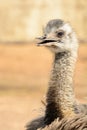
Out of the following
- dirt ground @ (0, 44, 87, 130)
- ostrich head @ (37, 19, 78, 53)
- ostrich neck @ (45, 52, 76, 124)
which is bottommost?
dirt ground @ (0, 44, 87, 130)

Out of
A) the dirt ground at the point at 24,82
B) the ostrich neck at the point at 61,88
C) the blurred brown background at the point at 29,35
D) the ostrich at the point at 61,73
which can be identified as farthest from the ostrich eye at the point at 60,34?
the blurred brown background at the point at 29,35

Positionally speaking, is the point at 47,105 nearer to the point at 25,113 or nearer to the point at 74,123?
the point at 74,123

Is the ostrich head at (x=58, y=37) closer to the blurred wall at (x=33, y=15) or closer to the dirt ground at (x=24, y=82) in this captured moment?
the dirt ground at (x=24, y=82)

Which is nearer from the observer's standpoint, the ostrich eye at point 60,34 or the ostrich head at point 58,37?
the ostrich head at point 58,37

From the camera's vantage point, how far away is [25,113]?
13.2 metres

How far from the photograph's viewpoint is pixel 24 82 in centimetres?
1717

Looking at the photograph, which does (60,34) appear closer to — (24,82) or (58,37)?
(58,37)

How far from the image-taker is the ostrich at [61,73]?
7.84 m

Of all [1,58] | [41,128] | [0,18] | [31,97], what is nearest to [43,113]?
[41,128]

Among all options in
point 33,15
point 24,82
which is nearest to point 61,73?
point 24,82

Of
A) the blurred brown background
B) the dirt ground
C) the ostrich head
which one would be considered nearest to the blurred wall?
the blurred brown background

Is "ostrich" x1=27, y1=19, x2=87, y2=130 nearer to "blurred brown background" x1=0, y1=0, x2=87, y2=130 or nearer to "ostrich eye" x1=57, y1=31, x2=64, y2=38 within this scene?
"ostrich eye" x1=57, y1=31, x2=64, y2=38

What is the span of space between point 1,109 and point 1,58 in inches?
284

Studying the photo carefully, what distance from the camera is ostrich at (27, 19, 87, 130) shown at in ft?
25.7
